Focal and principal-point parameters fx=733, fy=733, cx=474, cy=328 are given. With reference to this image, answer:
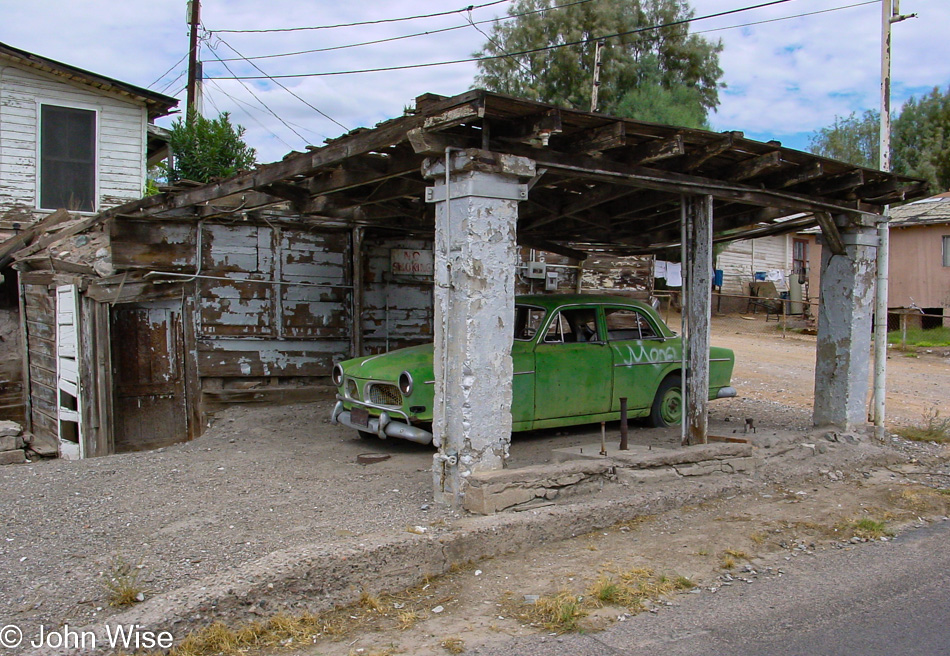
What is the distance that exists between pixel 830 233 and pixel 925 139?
27320 mm

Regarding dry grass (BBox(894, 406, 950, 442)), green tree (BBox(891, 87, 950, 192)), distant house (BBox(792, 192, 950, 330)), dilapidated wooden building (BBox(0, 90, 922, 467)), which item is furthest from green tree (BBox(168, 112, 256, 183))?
green tree (BBox(891, 87, 950, 192))

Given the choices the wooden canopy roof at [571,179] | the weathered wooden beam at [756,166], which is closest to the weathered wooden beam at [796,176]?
the wooden canopy roof at [571,179]

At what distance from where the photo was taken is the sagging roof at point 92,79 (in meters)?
11.4

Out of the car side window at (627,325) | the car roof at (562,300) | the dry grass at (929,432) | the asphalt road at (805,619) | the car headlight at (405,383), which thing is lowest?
the asphalt road at (805,619)

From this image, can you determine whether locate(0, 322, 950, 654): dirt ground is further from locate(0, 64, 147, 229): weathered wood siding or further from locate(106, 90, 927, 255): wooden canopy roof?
locate(0, 64, 147, 229): weathered wood siding

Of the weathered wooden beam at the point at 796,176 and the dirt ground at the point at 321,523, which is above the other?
the weathered wooden beam at the point at 796,176

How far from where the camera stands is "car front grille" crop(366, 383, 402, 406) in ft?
22.4

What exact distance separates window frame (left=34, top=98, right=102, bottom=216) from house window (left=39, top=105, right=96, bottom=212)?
2 centimetres

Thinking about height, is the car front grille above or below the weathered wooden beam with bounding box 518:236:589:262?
below

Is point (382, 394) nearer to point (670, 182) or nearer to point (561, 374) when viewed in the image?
point (561, 374)

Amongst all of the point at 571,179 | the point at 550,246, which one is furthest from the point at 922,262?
the point at 571,179

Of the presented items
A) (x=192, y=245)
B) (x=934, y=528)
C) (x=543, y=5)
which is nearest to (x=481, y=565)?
(x=934, y=528)

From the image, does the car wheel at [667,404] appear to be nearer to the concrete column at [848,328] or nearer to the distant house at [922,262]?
the concrete column at [848,328]

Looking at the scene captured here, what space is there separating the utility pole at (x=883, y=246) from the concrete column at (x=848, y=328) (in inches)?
6.4
